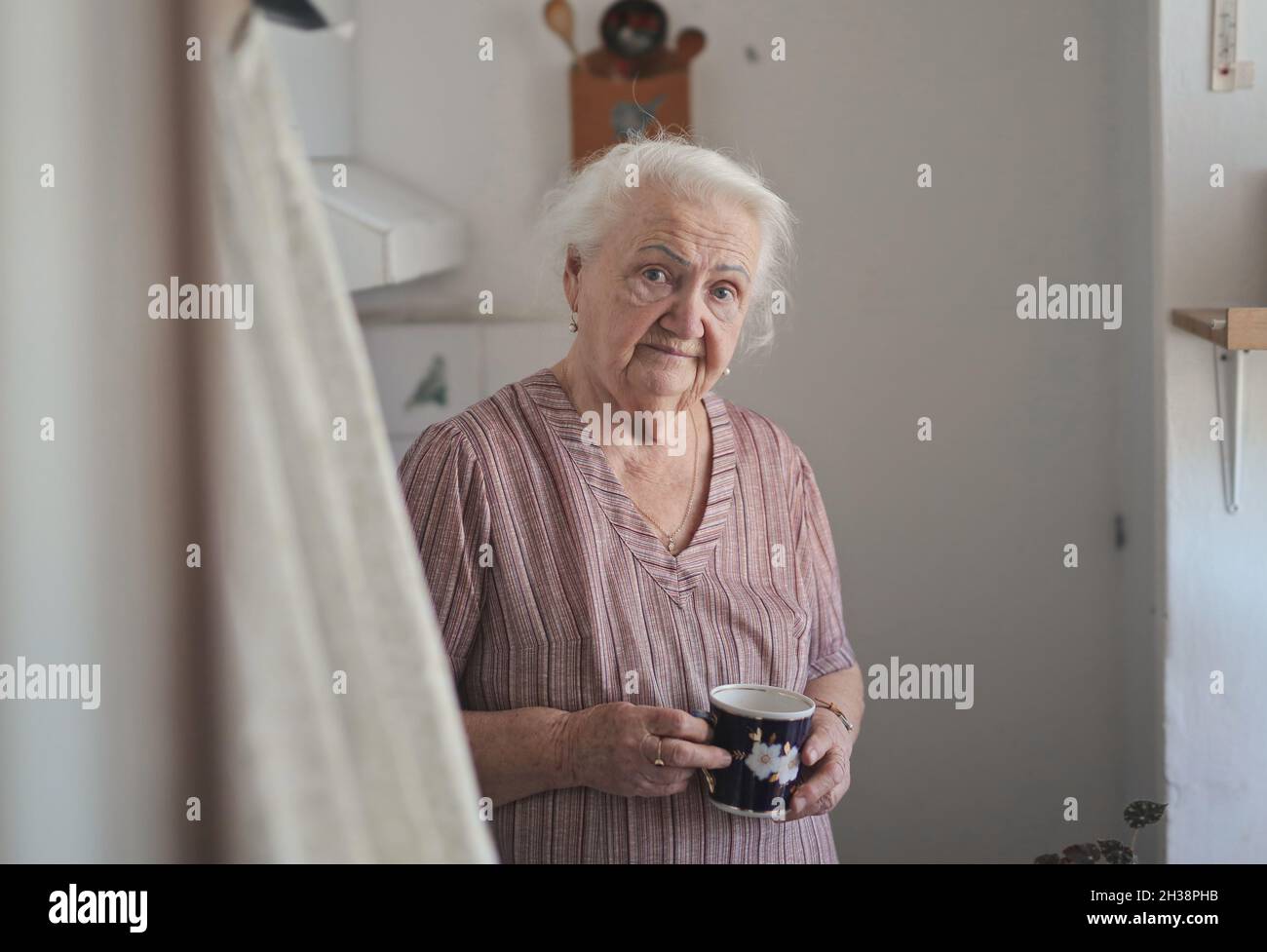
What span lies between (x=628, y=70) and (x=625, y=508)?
1.03m

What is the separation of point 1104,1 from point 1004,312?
0.53 metres

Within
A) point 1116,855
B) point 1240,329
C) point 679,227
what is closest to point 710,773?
point 679,227

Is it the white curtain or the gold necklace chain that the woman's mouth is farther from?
the white curtain

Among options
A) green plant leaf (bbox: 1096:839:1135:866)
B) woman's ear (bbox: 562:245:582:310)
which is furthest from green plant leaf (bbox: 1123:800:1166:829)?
woman's ear (bbox: 562:245:582:310)

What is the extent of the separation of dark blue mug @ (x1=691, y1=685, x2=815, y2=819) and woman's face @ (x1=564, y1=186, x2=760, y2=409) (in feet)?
1.14

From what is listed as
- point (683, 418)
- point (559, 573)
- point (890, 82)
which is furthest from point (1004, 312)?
point (559, 573)

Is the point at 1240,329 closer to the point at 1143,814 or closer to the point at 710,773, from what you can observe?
the point at 1143,814

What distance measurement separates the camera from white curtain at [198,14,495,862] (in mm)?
403

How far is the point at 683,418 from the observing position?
3.91ft

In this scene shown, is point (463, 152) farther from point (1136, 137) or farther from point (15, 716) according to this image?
point (15, 716)

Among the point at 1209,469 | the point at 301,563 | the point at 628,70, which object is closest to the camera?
the point at 301,563

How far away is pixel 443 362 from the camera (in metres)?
1.92

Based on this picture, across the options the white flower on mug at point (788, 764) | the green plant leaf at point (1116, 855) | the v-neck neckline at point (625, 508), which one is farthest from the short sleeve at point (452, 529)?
the green plant leaf at point (1116, 855)

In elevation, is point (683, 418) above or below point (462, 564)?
above
